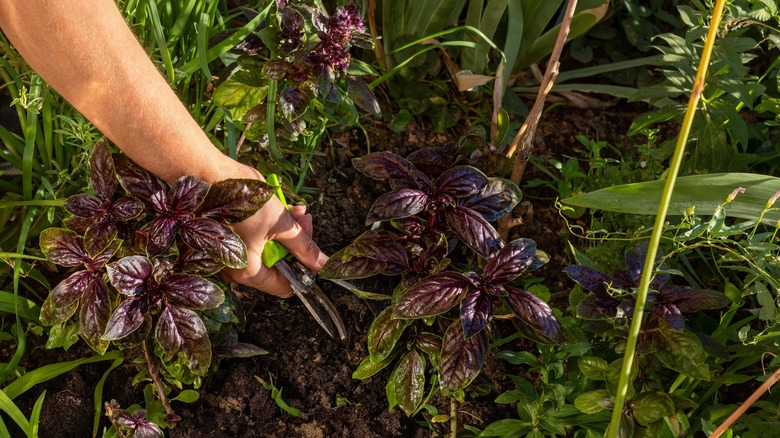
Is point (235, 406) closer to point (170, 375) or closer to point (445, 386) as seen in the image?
point (170, 375)

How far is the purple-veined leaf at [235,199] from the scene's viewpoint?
1479mm

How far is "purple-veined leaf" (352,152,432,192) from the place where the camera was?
64.2 inches

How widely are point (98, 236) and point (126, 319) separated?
18 centimetres

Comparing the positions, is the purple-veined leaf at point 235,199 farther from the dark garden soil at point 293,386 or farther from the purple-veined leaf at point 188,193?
the dark garden soil at point 293,386

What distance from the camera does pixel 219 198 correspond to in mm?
1508

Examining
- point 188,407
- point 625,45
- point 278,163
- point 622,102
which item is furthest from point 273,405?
point 625,45

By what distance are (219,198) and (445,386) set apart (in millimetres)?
584

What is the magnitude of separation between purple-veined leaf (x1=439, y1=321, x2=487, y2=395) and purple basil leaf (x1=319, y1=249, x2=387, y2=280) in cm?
20

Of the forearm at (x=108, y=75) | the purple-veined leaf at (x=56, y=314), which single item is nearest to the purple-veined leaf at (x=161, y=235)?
the forearm at (x=108, y=75)

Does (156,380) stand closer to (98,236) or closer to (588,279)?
(98,236)

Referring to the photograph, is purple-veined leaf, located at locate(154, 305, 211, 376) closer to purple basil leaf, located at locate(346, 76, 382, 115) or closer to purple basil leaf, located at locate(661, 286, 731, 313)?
purple basil leaf, located at locate(346, 76, 382, 115)

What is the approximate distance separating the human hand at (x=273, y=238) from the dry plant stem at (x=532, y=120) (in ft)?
1.60

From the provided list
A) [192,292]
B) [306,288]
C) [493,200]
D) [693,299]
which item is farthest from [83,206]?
[693,299]

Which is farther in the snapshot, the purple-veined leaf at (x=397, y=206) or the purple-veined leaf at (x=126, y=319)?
the purple-veined leaf at (x=397, y=206)
